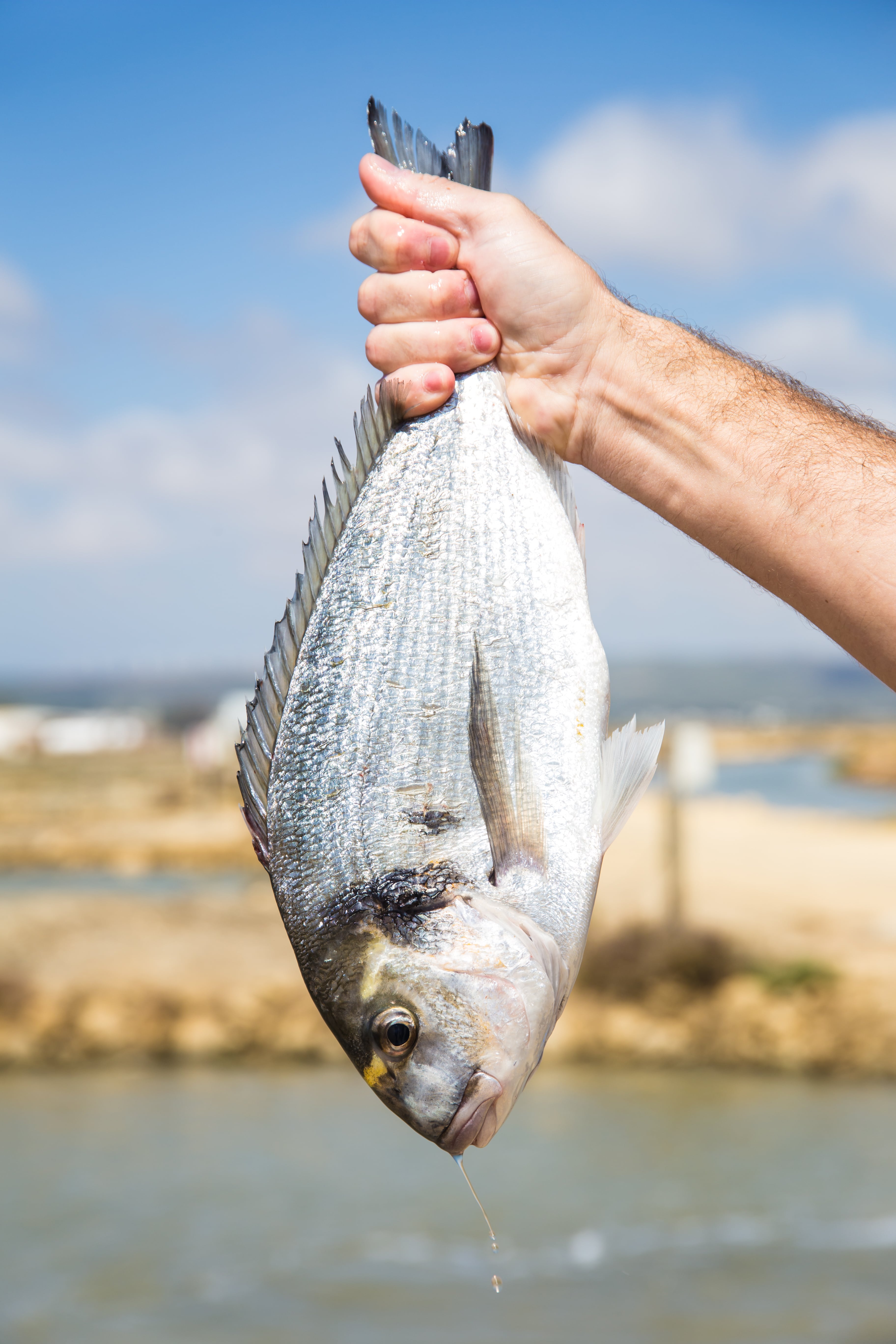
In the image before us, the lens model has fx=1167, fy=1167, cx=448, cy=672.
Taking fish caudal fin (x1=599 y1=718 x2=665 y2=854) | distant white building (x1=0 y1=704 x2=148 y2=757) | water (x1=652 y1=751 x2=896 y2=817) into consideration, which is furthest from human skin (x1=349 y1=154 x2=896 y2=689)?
distant white building (x1=0 y1=704 x2=148 y2=757)

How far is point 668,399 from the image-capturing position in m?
2.27

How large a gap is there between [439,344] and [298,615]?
594 millimetres

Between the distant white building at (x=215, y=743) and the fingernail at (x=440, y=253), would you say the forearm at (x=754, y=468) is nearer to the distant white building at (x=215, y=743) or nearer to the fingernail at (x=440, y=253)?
the fingernail at (x=440, y=253)

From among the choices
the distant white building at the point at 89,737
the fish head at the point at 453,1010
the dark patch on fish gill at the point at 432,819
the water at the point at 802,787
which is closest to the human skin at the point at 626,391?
the dark patch on fish gill at the point at 432,819

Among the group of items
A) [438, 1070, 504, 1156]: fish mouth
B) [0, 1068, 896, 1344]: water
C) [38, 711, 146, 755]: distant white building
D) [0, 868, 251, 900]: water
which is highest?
[438, 1070, 504, 1156]: fish mouth

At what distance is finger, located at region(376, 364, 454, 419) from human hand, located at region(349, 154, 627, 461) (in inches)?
3.0

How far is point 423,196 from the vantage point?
2.28 m

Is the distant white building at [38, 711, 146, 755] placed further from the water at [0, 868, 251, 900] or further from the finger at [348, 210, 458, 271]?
the finger at [348, 210, 458, 271]

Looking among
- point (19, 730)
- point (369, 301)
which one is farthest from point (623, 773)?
point (19, 730)

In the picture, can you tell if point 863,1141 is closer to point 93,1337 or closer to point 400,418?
point 93,1337

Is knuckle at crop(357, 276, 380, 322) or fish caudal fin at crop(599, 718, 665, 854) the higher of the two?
knuckle at crop(357, 276, 380, 322)

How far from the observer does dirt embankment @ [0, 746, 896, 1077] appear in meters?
13.7

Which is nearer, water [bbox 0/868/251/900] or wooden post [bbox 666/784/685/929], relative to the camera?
wooden post [bbox 666/784/685/929]

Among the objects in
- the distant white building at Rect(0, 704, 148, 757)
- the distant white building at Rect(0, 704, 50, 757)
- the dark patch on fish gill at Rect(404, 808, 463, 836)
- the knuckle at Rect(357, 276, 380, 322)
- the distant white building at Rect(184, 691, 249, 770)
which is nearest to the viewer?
the dark patch on fish gill at Rect(404, 808, 463, 836)
